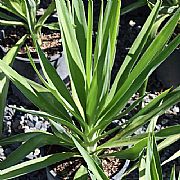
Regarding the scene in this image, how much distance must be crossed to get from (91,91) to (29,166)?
1.03 ft

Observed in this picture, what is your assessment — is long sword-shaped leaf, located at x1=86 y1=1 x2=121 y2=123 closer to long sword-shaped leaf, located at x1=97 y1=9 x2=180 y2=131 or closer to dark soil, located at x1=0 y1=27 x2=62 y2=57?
long sword-shaped leaf, located at x1=97 y1=9 x2=180 y2=131

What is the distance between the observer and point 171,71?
8.11 feet

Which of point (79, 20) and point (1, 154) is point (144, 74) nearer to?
point (79, 20)

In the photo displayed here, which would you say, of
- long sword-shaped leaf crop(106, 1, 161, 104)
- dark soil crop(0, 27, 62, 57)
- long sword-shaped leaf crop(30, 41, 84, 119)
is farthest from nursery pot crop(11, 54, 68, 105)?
long sword-shaped leaf crop(106, 1, 161, 104)

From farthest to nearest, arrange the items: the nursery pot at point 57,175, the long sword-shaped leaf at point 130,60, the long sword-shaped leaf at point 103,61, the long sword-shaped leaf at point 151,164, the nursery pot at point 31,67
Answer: the nursery pot at point 31,67 < the nursery pot at point 57,175 < the long sword-shaped leaf at point 130,60 < the long sword-shaped leaf at point 103,61 < the long sword-shaped leaf at point 151,164

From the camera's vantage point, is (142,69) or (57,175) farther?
(57,175)

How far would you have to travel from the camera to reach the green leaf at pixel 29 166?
4.97ft

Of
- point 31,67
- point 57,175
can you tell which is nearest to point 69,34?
point 57,175

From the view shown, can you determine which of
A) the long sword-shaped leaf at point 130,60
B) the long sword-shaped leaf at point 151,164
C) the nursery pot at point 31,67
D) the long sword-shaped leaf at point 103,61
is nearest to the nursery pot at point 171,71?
the nursery pot at point 31,67

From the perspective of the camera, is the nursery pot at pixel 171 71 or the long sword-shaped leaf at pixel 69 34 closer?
the long sword-shaped leaf at pixel 69 34

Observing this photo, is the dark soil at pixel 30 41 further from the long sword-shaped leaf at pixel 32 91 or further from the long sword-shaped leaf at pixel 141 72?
the long sword-shaped leaf at pixel 141 72

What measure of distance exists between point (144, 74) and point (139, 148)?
0.80ft

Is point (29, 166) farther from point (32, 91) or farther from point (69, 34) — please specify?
point (69, 34)

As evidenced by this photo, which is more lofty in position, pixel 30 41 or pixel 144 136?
pixel 30 41
